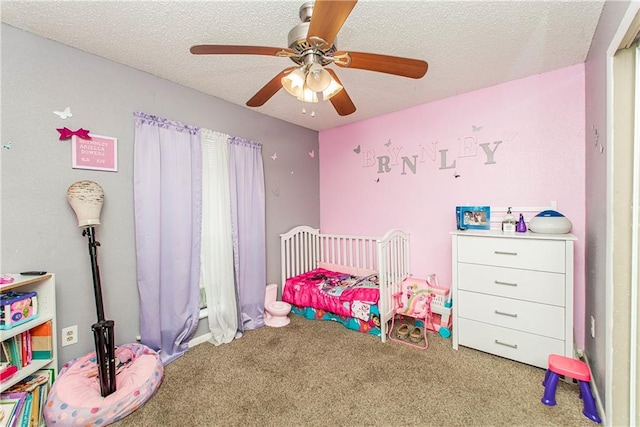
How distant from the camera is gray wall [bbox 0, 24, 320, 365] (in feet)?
5.20

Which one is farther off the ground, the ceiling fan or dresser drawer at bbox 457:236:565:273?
the ceiling fan

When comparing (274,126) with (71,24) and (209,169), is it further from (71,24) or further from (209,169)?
(71,24)

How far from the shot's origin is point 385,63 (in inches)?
50.9

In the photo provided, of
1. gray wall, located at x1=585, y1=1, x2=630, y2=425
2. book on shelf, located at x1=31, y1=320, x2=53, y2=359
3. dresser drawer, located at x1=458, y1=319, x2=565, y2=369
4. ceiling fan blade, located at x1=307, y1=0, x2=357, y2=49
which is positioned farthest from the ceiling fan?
dresser drawer, located at x1=458, y1=319, x2=565, y2=369

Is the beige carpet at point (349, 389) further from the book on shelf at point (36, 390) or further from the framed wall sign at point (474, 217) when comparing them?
the framed wall sign at point (474, 217)

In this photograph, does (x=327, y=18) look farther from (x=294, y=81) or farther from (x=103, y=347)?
(x=103, y=347)

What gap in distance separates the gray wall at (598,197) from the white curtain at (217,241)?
2584mm

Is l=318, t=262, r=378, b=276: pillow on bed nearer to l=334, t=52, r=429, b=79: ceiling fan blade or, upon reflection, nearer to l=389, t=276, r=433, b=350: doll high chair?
l=389, t=276, r=433, b=350: doll high chair

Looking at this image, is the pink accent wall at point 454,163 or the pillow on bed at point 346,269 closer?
the pink accent wall at point 454,163

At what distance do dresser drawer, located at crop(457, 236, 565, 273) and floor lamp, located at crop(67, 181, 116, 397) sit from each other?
8.22 ft

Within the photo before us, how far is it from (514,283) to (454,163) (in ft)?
4.04

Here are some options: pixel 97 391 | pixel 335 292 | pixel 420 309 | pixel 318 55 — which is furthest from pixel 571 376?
pixel 97 391

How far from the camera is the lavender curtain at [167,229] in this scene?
2.07 m

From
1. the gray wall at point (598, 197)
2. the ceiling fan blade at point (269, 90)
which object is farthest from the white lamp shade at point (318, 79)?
the gray wall at point (598, 197)
